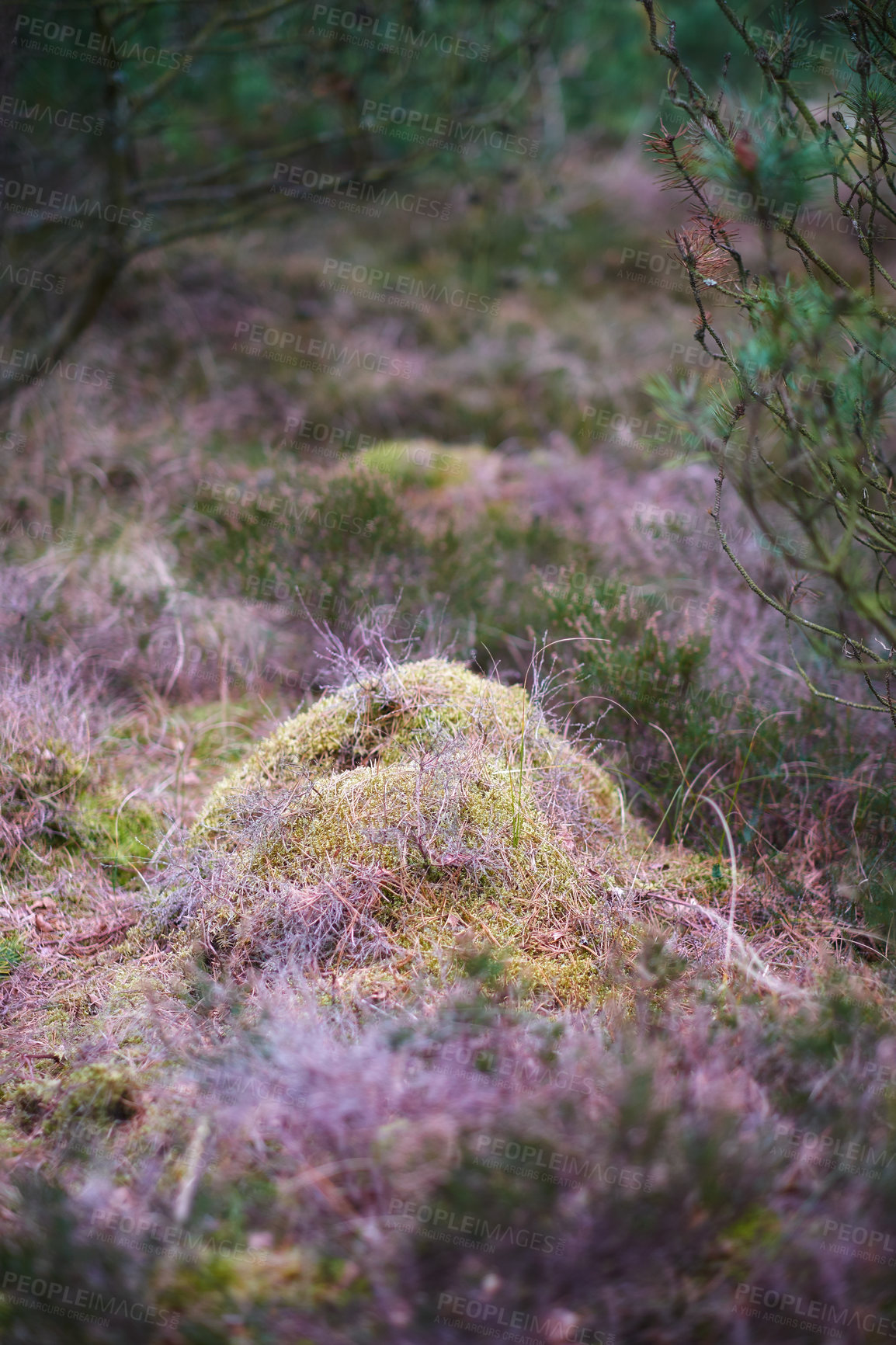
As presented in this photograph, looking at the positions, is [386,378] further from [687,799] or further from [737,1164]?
[737,1164]

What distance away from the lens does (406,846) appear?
2574 mm

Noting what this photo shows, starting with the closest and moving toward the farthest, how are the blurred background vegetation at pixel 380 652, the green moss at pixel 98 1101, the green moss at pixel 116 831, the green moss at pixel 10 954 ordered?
1. the blurred background vegetation at pixel 380 652
2. the green moss at pixel 98 1101
3. the green moss at pixel 10 954
4. the green moss at pixel 116 831

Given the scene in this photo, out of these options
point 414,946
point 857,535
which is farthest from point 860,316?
point 414,946

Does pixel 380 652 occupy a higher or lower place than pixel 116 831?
higher

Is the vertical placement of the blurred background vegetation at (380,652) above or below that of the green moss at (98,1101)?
above

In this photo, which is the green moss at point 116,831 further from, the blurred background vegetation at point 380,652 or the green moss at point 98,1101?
the green moss at point 98,1101

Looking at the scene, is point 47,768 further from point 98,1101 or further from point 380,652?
point 98,1101

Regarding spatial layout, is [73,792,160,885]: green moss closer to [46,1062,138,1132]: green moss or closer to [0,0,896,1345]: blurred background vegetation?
[0,0,896,1345]: blurred background vegetation

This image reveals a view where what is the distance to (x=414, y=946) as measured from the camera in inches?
94.5

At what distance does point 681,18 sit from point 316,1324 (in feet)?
45.6

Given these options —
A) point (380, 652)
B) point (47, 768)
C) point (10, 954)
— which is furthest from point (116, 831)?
point (380, 652)

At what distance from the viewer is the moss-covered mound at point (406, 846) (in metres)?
2.46

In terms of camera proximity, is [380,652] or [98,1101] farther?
[380,652]

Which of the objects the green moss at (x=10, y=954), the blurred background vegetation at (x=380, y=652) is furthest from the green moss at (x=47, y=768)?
the green moss at (x=10, y=954)
